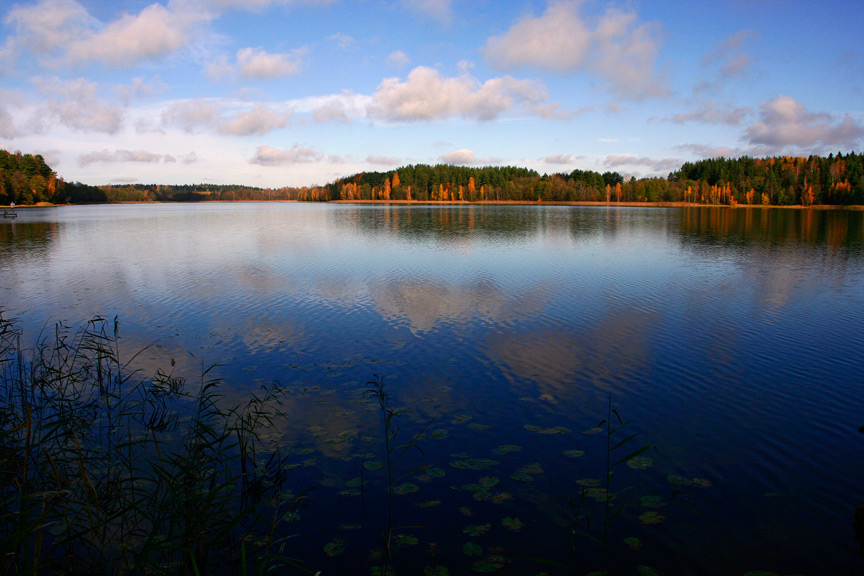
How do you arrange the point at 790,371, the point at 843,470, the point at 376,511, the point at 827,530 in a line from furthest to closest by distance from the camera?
1. the point at 790,371
2. the point at 843,470
3. the point at 376,511
4. the point at 827,530

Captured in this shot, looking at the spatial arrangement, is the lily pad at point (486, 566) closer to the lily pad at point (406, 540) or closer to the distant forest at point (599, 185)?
the lily pad at point (406, 540)

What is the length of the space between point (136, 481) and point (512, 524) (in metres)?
5.11

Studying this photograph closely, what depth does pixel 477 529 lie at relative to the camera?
589cm

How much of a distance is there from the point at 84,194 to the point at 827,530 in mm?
206039

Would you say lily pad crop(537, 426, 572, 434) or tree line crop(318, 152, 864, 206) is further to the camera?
tree line crop(318, 152, 864, 206)

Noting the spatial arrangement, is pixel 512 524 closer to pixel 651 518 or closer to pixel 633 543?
pixel 633 543

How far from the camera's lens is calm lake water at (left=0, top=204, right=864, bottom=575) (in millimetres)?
5816

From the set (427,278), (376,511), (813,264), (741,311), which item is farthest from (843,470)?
(813,264)

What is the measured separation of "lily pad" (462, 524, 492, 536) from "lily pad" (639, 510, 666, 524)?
1.94 m

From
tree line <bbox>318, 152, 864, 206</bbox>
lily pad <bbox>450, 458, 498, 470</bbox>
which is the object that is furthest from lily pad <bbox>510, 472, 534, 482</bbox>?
tree line <bbox>318, 152, 864, 206</bbox>

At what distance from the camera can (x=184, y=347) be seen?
40.6ft

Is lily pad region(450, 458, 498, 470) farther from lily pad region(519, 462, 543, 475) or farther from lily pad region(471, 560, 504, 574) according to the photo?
lily pad region(471, 560, 504, 574)

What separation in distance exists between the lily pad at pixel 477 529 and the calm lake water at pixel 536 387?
0.12ft

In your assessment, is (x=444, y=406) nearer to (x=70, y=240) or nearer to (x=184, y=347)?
(x=184, y=347)
